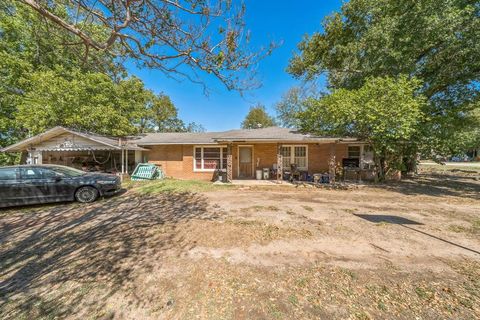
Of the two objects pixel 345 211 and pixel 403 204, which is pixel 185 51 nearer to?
pixel 345 211

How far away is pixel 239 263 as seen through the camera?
133 inches

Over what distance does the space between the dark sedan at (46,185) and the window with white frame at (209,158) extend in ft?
21.2

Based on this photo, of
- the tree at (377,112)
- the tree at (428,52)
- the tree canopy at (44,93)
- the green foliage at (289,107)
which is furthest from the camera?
the green foliage at (289,107)

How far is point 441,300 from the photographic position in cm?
252

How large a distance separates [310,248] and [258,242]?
106 cm

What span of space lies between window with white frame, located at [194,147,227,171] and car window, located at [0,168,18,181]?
332 inches

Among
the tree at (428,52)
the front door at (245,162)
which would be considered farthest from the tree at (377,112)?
the front door at (245,162)

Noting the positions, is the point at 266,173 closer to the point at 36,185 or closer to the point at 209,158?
the point at 209,158

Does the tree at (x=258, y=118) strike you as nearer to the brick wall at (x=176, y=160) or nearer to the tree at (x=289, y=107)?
the tree at (x=289, y=107)

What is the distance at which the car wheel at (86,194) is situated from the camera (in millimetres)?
7328

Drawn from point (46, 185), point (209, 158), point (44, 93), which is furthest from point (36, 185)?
point (44, 93)

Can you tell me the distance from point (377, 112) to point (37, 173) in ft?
46.5

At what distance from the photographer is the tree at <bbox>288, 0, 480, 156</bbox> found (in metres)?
9.31

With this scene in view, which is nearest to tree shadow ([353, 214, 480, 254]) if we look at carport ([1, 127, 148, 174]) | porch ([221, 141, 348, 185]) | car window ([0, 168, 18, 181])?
porch ([221, 141, 348, 185])
